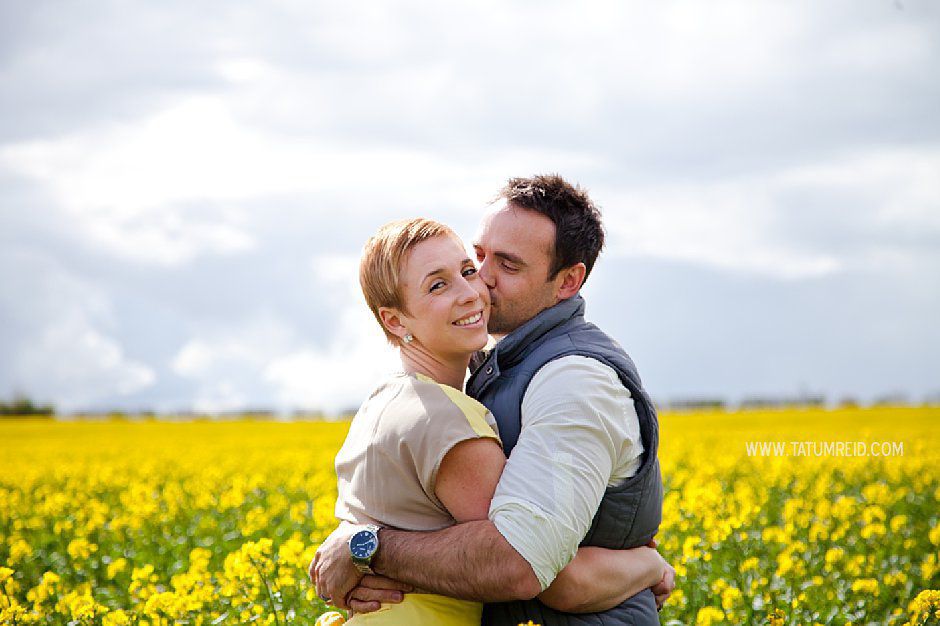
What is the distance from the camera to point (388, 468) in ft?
9.04

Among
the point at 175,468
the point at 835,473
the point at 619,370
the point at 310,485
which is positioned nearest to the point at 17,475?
the point at 175,468

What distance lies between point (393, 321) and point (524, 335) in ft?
1.36

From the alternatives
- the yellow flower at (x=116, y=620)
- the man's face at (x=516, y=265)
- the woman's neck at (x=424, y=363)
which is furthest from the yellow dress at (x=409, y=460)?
the yellow flower at (x=116, y=620)

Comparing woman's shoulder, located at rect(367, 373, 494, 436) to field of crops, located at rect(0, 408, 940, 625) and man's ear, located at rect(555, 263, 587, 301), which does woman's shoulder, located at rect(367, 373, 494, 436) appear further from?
field of crops, located at rect(0, 408, 940, 625)

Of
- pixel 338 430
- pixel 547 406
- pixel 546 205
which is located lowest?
pixel 338 430

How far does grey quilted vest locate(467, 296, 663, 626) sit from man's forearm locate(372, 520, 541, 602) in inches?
14.8

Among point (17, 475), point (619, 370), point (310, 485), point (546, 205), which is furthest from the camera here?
point (17, 475)

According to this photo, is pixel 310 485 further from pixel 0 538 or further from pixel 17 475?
pixel 17 475

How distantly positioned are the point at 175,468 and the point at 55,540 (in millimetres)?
5246

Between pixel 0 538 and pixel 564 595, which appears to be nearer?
pixel 564 595

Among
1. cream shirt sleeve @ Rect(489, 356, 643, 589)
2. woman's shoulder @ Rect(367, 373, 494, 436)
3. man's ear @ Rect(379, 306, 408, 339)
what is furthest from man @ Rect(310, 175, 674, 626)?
man's ear @ Rect(379, 306, 408, 339)

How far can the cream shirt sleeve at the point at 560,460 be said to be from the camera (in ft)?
8.46

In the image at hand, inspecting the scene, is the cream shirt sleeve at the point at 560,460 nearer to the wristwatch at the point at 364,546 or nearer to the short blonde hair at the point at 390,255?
the wristwatch at the point at 364,546

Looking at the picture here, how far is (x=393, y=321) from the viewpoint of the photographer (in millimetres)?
3002
